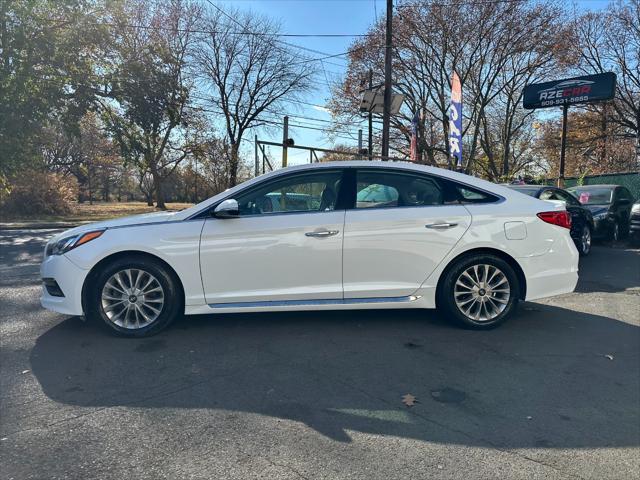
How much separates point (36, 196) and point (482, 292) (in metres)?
29.2

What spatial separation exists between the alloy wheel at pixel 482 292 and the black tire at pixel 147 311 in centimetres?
277

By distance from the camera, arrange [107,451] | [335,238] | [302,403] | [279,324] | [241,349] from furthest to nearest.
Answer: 1. [279,324]
2. [335,238]
3. [241,349]
4. [302,403]
5. [107,451]

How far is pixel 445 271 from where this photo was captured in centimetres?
462

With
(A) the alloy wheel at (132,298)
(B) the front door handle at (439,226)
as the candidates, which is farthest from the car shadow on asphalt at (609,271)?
(A) the alloy wheel at (132,298)

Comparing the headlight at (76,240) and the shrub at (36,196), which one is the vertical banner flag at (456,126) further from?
the shrub at (36,196)

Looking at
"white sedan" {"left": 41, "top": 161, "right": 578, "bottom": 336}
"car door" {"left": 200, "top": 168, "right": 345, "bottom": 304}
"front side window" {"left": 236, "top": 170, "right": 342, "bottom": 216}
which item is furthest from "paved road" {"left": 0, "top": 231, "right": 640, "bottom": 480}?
"front side window" {"left": 236, "top": 170, "right": 342, "bottom": 216}

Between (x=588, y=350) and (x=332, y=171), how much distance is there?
2.92 meters

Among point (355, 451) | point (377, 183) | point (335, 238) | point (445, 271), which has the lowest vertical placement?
point (355, 451)

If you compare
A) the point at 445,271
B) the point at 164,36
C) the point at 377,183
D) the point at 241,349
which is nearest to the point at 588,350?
the point at 445,271

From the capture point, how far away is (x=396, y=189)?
4.68 meters

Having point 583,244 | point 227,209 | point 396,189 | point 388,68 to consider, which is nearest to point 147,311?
point 227,209

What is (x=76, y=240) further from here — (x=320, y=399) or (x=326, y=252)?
(x=320, y=399)

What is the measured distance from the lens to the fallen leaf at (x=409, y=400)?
316cm

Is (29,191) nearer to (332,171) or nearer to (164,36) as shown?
(164,36)
